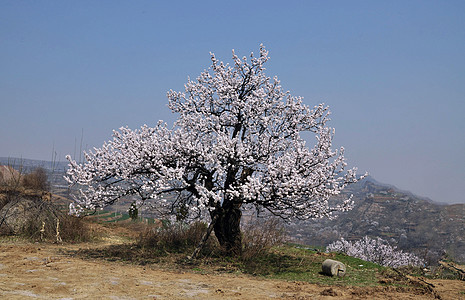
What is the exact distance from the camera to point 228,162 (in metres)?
13.4

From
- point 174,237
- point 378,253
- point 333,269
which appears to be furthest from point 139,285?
point 378,253

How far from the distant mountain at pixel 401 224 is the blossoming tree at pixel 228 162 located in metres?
27.9

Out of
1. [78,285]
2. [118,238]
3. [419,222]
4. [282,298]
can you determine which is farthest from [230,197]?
[419,222]

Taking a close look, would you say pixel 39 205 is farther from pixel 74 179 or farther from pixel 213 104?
pixel 213 104

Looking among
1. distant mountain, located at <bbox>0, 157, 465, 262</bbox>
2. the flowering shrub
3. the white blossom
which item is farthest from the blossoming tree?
distant mountain, located at <bbox>0, 157, 465, 262</bbox>

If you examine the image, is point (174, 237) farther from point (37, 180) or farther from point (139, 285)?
point (37, 180)

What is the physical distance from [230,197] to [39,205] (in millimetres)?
10772

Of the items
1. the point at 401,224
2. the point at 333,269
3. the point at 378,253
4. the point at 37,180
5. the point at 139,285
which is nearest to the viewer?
the point at 139,285

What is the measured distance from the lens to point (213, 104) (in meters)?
15.4

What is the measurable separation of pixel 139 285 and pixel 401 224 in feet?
165

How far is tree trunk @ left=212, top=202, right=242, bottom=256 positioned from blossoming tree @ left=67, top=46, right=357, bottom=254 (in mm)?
35

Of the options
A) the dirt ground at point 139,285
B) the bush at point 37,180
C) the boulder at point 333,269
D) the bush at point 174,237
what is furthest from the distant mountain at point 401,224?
the dirt ground at point 139,285

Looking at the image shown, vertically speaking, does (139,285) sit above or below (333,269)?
below

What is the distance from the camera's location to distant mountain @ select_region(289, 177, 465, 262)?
4469cm
